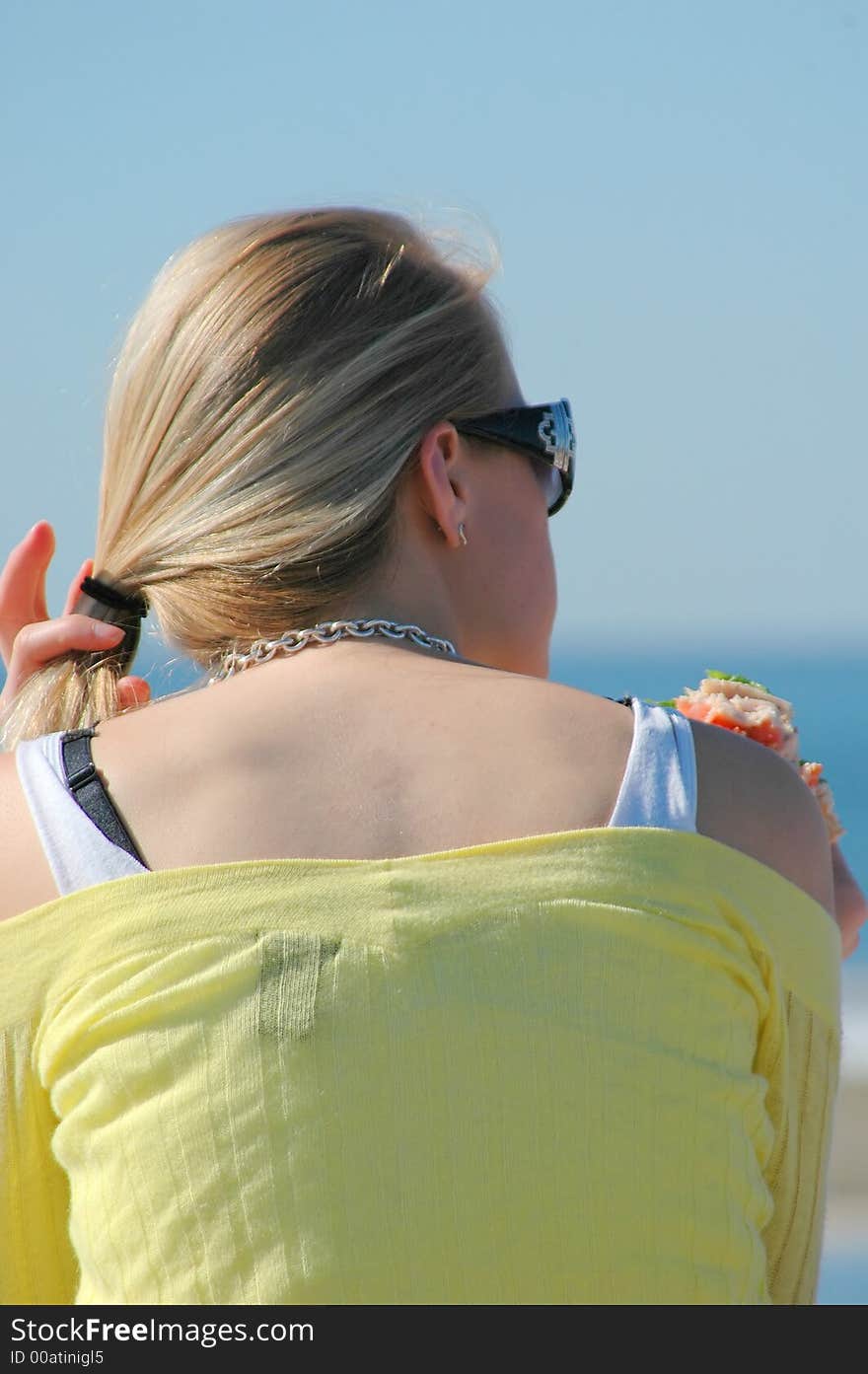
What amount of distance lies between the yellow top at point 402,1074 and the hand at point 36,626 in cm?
77

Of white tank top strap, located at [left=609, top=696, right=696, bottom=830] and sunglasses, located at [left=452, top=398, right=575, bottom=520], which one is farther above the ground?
sunglasses, located at [left=452, top=398, right=575, bottom=520]

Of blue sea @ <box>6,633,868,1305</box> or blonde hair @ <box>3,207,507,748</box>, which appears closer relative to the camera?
blonde hair @ <box>3,207,507,748</box>

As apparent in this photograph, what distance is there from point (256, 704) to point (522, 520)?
2.09 feet

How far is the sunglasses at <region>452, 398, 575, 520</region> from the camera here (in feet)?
6.74

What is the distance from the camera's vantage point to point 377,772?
1.54 metres

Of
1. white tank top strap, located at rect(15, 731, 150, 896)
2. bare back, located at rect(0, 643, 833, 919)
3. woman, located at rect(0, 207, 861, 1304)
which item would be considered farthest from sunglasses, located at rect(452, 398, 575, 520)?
white tank top strap, located at rect(15, 731, 150, 896)

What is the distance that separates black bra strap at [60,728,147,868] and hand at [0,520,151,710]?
593 mm

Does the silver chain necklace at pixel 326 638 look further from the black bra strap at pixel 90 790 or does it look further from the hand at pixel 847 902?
the hand at pixel 847 902

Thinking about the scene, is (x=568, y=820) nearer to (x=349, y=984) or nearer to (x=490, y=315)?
(x=349, y=984)

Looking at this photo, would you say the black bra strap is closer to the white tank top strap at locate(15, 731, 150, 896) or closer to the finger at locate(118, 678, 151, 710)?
the white tank top strap at locate(15, 731, 150, 896)

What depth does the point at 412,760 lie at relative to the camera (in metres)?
1.55

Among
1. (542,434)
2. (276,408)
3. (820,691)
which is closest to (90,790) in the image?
(276,408)

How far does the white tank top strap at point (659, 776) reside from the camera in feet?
5.09

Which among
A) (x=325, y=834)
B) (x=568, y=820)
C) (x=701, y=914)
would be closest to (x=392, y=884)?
(x=325, y=834)
